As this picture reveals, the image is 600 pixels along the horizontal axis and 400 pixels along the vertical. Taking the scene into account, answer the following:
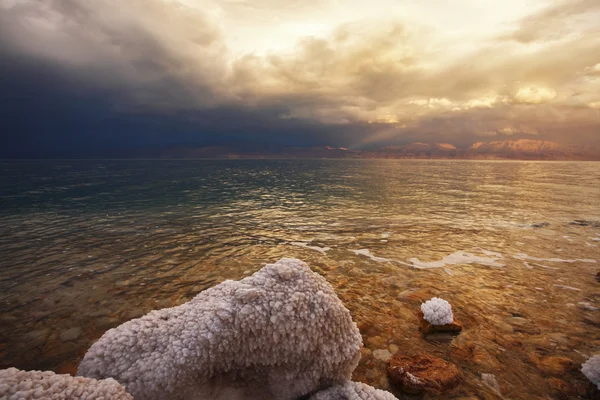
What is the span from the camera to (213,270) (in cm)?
991

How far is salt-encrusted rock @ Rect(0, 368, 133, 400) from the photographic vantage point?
1745 millimetres

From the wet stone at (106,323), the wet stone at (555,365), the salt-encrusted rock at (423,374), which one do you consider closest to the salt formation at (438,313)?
the salt-encrusted rock at (423,374)

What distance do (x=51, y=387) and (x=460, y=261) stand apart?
11.7 m

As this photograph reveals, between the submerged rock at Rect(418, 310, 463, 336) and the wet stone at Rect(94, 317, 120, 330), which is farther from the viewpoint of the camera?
the wet stone at Rect(94, 317, 120, 330)

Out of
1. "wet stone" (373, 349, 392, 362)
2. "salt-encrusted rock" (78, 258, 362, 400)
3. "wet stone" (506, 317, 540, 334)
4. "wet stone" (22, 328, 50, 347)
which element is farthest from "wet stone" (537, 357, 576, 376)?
"wet stone" (22, 328, 50, 347)

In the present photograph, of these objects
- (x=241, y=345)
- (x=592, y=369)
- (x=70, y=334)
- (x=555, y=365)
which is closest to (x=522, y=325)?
(x=555, y=365)

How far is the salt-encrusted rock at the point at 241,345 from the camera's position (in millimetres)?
2600

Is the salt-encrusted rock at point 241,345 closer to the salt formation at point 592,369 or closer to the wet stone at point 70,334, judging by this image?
the salt formation at point 592,369

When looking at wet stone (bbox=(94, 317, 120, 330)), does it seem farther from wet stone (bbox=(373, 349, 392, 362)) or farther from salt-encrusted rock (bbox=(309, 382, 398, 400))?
wet stone (bbox=(373, 349, 392, 362))

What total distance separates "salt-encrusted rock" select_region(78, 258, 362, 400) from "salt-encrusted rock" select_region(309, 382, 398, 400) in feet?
0.32

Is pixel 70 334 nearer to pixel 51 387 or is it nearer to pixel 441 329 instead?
pixel 51 387

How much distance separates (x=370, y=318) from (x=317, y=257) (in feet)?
16.1

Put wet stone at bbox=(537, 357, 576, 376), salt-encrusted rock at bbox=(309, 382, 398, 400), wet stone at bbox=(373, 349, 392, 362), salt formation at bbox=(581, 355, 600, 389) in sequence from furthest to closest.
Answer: wet stone at bbox=(373, 349, 392, 362)
wet stone at bbox=(537, 357, 576, 376)
salt formation at bbox=(581, 355, 600, 389)
salt-encrusted rock at bbox=(309, 382, 398, 400)

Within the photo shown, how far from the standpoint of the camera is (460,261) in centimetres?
1052
